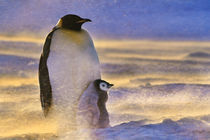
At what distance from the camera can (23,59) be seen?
8.38 feet

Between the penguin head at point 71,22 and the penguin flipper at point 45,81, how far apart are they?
100 millimetres

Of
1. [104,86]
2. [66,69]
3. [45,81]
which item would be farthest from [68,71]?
[104,86]

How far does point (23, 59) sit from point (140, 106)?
0.82 metres

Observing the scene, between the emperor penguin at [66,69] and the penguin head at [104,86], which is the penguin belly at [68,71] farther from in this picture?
the penguin head at [104,86]

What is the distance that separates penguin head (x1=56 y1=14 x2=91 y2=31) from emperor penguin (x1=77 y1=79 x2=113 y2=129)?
15.5 inches

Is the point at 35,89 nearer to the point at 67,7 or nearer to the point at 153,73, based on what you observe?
the point at 67,7

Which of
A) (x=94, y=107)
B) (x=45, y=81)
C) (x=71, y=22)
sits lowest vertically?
(x=94, y=107)

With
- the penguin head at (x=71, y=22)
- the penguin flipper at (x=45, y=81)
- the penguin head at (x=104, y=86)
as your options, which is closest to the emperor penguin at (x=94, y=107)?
the penguin head at (x=104, y=86)

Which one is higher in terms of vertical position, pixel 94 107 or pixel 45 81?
pixel 45 81

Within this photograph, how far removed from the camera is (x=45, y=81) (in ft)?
8.07

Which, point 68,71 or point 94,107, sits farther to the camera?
point 68,71

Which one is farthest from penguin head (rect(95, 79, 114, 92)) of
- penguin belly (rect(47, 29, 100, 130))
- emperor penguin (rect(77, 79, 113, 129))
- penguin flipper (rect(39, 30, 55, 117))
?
penguin flipper (rect(39, 30, 55, 117))

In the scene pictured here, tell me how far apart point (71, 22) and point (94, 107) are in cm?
57

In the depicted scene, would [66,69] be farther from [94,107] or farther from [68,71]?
[94,107]
